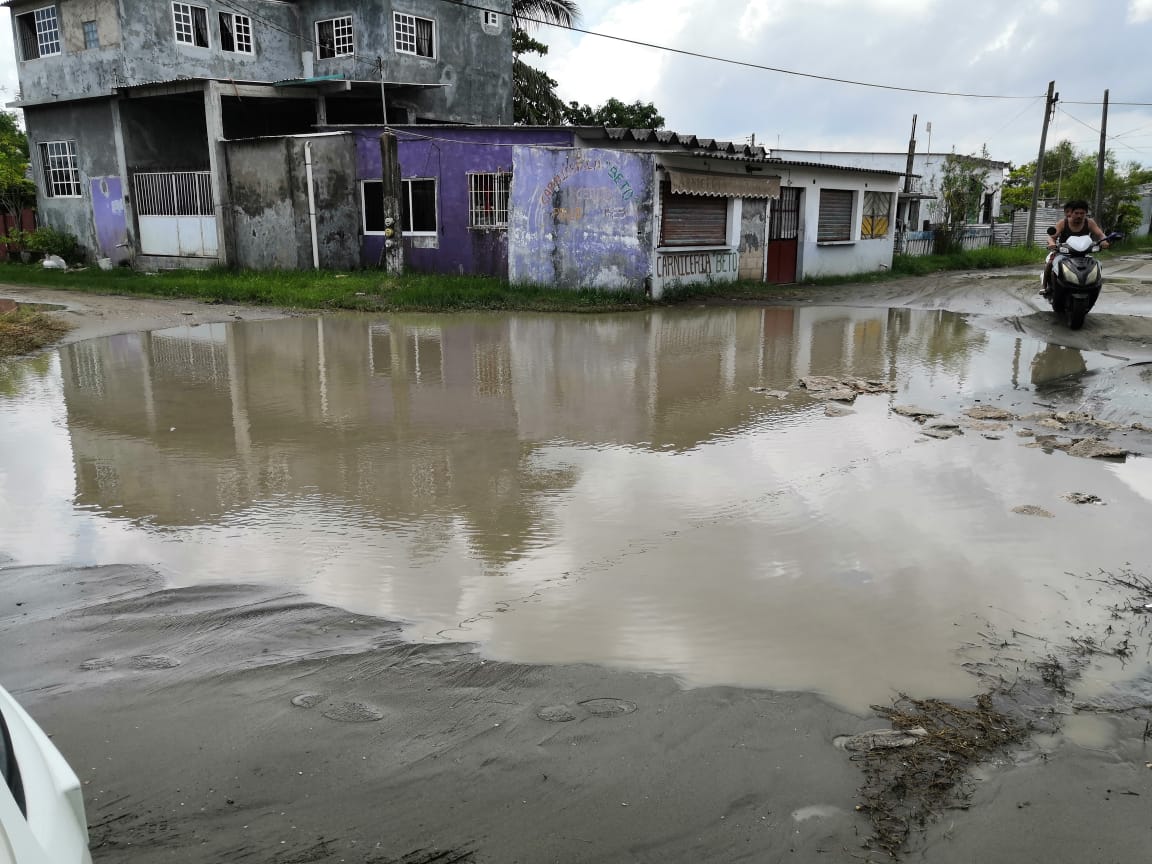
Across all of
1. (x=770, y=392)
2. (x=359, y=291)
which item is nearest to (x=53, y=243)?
(x=359, y=291)

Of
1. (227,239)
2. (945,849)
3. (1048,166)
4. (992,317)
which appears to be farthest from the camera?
(1048,166)

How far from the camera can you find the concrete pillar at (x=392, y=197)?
60.3 feet

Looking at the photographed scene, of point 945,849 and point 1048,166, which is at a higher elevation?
point 1048,166

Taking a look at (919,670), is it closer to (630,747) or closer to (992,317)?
(630,747)

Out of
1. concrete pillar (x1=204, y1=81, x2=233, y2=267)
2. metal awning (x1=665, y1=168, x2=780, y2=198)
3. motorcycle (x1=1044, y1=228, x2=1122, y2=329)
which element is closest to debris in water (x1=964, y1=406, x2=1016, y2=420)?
motorcycle (x1=1044, y1=228, x2=1122, y2=329)

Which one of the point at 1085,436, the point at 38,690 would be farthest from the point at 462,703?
the point at 1085,436

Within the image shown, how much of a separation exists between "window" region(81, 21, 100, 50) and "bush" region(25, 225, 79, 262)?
4.94 metres

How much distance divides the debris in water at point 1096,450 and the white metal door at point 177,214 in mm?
19396

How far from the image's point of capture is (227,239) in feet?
68.9

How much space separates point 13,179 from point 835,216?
70.9 feet

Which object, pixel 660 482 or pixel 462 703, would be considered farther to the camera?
pixel 660 482

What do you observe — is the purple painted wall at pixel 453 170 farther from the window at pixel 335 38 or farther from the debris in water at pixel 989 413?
the debris in water at pixel 989 413

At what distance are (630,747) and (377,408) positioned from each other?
18.5 ft

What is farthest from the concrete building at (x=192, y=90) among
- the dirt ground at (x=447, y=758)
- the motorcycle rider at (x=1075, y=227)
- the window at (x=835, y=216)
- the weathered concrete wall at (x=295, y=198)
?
the dirt ground at (x=447, y=758)
